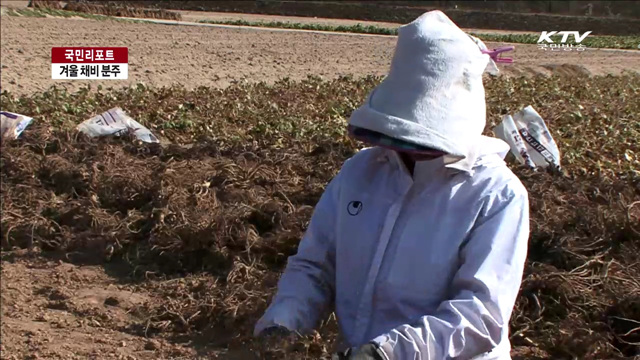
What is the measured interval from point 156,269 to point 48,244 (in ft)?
2.57

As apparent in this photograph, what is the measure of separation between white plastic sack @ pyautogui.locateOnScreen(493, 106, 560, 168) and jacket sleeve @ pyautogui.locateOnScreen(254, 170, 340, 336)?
408 cm

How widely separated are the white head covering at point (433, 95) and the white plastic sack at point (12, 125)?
5.36m

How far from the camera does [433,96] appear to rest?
1.94 meters

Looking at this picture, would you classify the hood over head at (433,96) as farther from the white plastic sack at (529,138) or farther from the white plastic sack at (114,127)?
the white plastic sack at (114,127)

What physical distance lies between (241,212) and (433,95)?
10.9ft

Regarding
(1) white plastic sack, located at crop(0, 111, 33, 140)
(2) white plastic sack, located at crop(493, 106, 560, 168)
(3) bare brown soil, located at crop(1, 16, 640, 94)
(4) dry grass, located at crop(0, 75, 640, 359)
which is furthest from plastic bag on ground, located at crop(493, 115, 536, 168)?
(3) bare brown soil, located at crop(1, 16, 640, 94)

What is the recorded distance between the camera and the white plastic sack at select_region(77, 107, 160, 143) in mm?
6984

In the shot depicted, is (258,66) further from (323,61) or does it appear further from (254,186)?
(254,186)

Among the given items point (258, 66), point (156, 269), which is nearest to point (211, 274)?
point (156, 269)

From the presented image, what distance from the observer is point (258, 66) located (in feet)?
47.1

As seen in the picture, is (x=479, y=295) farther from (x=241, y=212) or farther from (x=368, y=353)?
(x=241, y=212)

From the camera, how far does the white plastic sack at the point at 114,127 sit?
6984mm

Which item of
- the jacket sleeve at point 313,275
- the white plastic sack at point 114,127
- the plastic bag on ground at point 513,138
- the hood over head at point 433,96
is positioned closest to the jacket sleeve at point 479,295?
the hood over head at point 433,96

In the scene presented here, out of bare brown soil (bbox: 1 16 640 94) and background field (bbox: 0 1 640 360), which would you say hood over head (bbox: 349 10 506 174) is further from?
bare brown soil (bbox: 1 16 640 94)
